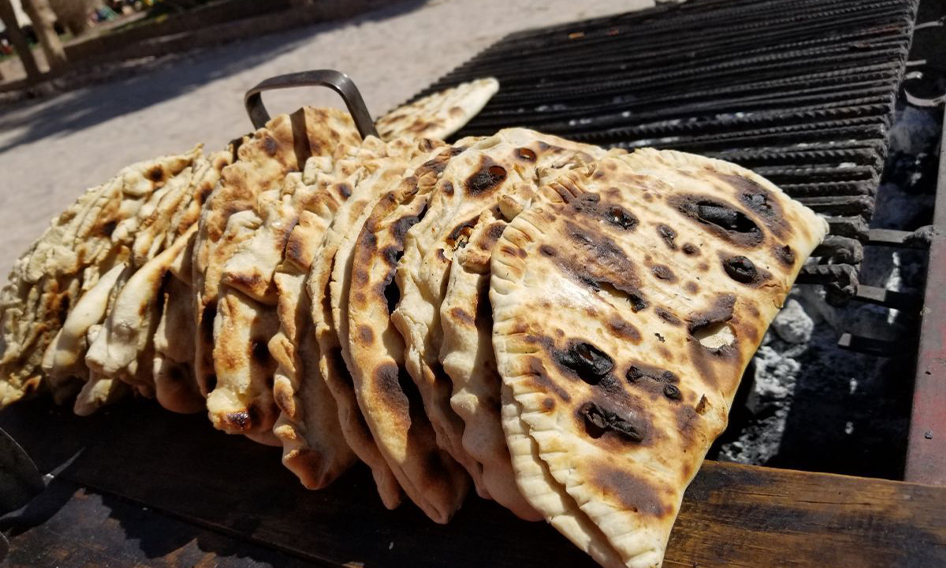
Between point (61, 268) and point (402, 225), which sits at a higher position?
point (402, 225)

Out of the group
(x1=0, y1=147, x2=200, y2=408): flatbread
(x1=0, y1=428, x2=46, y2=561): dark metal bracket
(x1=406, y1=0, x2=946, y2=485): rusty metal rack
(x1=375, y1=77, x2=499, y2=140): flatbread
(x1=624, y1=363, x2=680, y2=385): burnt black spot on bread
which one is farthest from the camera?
(x1=375, y1=77, x2=499, y2=140): flatbread

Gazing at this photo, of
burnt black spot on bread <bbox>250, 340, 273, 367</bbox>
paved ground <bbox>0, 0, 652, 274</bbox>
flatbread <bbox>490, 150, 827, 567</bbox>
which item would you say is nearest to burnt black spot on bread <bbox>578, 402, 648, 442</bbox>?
flatbread <bbox>490, 150, 827, 567</bbox>

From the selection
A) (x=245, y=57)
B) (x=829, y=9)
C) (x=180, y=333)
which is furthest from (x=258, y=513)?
(x=245, y=57)

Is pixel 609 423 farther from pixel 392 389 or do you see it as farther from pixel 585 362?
pixel 392 389

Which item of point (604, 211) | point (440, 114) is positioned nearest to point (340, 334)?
point (604, 211)

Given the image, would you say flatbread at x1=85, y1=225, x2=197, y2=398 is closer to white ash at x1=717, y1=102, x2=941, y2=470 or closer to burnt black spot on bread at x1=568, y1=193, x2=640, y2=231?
burnt black spot on bread at x1=568, y1=193, x2=640, y2=231

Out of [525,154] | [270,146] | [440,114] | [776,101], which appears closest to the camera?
[525,154]
